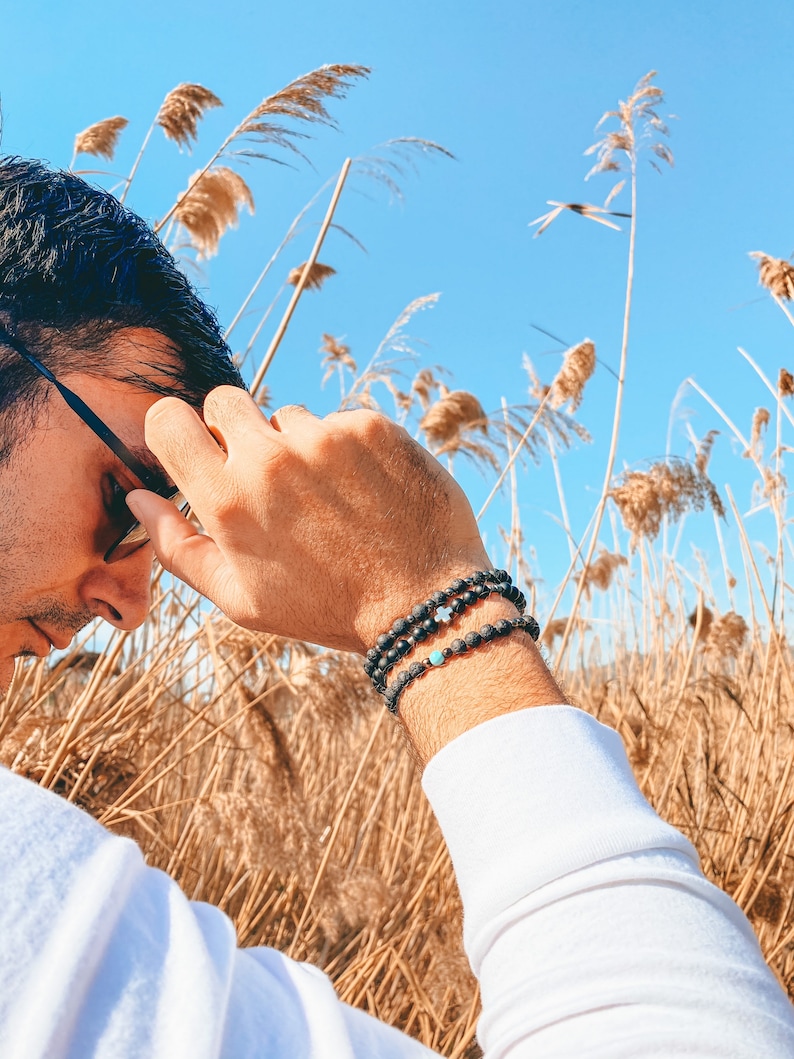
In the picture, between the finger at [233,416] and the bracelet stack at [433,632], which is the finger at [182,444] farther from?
the bracelet stack at [433,632]

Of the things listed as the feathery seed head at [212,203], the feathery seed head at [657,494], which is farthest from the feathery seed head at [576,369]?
the feathery seed head at [212,203]

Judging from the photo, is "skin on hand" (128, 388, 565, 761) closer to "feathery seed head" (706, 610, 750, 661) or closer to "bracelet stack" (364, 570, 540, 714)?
"bracelet stack" (364, 570, 540, 714)

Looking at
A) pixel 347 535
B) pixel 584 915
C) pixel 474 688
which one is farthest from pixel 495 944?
pixel 347 535

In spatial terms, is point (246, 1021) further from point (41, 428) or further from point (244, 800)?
point (244, 800)

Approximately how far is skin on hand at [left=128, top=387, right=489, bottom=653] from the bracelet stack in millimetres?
13

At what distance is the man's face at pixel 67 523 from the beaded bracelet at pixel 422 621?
470 mm

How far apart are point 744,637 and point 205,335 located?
134 inches

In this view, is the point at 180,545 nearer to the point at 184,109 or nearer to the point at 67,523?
the point at 67,523

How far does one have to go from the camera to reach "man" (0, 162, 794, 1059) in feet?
1.43

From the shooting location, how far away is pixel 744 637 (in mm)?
3816

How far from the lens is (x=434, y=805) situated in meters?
0.58

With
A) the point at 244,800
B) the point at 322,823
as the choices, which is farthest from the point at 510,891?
the point at 322,823

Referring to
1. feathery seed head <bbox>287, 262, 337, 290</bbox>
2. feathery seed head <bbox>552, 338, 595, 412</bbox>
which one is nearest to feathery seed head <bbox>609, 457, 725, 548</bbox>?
feathery seed head <bbox>552, 338, 595, 412</bbox>

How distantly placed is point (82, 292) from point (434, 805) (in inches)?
33.8
